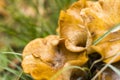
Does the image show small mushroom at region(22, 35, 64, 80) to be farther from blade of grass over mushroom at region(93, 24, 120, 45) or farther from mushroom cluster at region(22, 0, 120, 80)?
blade of grass over mushroom at region(93, 24, 120, 45)

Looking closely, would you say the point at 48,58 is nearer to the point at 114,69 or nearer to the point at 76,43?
the point at 76,43

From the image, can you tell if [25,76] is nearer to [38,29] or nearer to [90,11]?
[90,11]

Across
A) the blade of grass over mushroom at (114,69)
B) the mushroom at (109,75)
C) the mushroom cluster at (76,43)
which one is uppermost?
the mushroom cluster at (76,43)

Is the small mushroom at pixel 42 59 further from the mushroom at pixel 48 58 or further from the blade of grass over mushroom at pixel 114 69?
the blade of grass over mushroom at pixel 114 69

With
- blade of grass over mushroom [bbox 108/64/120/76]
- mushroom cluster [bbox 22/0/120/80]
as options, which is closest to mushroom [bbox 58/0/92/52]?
mushroom cluster [bbox 22/0/120/80]

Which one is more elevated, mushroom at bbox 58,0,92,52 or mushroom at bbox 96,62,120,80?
mushroom at bbox 58,0,92,52

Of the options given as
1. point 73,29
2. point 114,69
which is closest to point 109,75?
point 114,69

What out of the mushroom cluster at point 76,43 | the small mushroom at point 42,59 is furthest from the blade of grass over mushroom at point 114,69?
the small mushroom at point 42,59

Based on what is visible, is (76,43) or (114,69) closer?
(114,69)
